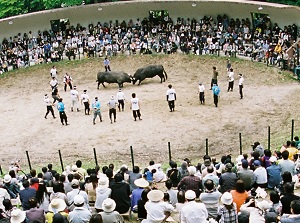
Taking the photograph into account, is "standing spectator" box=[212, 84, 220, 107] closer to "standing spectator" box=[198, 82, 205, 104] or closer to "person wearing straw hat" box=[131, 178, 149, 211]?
"standing spectator" box=[198, 82, 205, 104]

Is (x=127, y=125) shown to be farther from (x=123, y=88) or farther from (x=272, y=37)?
(x=272, y=37)

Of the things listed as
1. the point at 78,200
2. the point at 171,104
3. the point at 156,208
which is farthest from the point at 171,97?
the point at 78,200

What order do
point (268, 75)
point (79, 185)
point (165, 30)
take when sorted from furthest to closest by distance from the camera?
point (165, 30) < point (268, 75) < point (79, 185)

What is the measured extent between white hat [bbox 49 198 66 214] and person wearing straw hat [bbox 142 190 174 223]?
2.17 metres

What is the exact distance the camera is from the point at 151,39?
38.2m

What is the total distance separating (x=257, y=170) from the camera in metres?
14.0

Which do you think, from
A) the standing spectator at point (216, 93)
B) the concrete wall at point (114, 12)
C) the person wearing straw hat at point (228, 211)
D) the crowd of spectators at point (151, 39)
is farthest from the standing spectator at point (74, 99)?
the person wearing straw hat at point (228, 211)

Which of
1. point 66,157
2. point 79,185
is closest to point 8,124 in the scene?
point 66,157

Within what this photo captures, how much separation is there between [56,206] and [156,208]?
2.57 m

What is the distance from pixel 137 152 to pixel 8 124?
9011 mm

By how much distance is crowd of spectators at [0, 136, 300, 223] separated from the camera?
35.6 ft

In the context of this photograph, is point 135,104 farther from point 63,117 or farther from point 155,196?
point 155,196

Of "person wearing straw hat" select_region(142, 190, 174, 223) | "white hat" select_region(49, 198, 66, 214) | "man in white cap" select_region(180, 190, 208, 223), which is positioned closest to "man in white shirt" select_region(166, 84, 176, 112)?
"white hat" select_region(49, 198, 66, 214)

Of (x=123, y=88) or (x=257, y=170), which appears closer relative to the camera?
(x=257, y=170)
